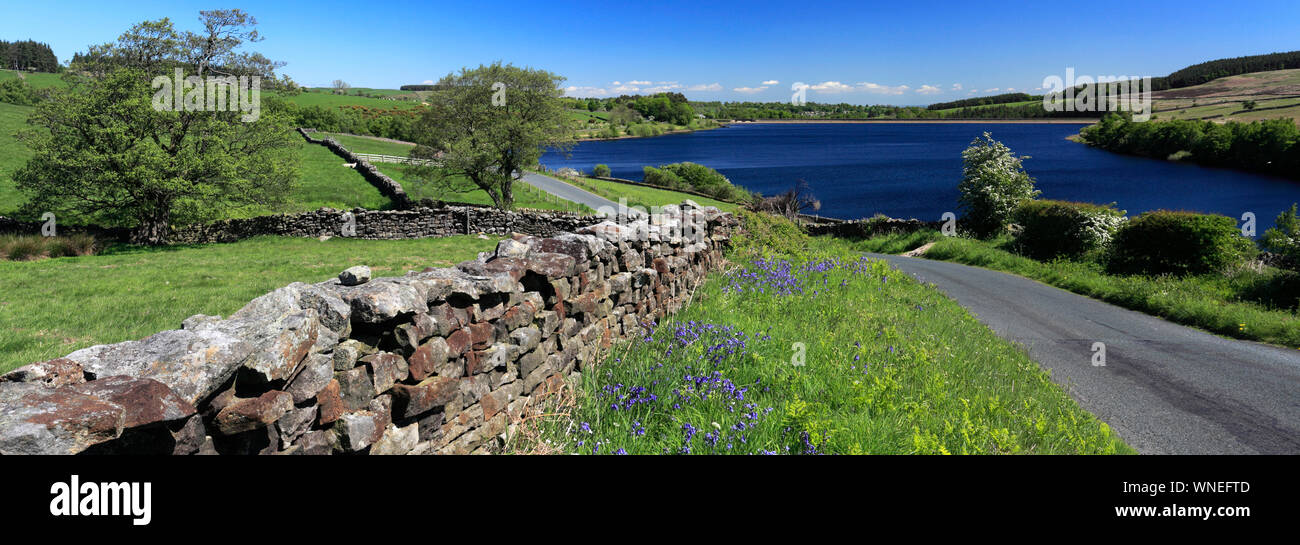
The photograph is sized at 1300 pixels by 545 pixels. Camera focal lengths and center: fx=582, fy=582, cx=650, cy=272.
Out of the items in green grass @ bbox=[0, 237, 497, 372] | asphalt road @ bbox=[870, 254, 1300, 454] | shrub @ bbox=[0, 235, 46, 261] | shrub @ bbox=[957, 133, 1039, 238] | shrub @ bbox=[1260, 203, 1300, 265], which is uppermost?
shrub @ bbox=[957, 133, 1039, 238]

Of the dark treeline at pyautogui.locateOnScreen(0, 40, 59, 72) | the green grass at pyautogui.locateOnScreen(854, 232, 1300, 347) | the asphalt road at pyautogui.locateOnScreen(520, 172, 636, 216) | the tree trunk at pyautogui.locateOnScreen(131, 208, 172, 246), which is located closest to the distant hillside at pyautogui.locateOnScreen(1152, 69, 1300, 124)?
the green grass at pyautogui.locateOnScreen(854, 232, 1300, 347)

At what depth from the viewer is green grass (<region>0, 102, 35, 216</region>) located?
2245 cm

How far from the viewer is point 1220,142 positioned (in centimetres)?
8731

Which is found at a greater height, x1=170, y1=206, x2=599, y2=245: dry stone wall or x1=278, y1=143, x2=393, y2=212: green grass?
→ x1=278, y1=143, x2=393, y2=212: green grass

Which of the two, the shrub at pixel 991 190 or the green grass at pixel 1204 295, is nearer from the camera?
the green grass at pixel 1204 295

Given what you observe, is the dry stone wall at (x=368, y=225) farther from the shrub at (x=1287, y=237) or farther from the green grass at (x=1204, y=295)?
the shrub at (x=1287, y=237)

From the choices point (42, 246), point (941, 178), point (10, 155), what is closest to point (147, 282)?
point (42, 246)

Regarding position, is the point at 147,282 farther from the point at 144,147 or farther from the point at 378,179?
the point at 378,179

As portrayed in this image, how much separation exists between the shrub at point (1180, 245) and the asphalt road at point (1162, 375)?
486 cm

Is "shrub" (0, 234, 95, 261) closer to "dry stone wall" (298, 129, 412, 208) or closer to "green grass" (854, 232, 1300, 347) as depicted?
"dry stone wall" (298, 129, 412, 208)

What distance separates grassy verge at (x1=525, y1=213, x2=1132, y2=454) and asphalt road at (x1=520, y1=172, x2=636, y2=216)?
3146 cm

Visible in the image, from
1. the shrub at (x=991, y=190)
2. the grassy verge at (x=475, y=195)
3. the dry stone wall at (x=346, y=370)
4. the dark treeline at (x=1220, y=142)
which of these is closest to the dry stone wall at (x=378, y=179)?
the grassy verge at (x=475, y=195)

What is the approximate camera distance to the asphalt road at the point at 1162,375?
705 centimetres
